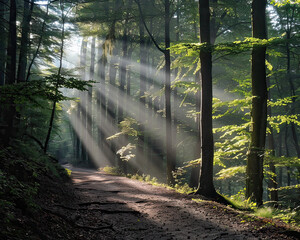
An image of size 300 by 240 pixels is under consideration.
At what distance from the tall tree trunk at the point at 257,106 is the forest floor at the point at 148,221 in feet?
6.93

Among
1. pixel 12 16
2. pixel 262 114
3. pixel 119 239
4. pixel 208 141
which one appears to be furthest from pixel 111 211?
pixel 12 16

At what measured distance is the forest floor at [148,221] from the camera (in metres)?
4.84

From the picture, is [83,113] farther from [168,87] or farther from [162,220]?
[162,220]

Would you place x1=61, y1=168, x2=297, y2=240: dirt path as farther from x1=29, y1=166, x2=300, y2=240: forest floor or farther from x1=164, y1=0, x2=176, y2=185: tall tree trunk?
x1=164, y1=0, x2=176, y2=185: tall tree trunk

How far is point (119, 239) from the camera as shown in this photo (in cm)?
512

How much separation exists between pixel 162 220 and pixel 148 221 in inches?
13.9

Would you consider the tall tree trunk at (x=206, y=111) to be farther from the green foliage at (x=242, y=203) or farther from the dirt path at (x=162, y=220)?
the dirt path at (x=162, y=220)

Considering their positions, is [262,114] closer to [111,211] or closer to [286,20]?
[111,211]

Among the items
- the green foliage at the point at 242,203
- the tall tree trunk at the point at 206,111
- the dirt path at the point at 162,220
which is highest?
the tall tree trunk at the point at 206,111

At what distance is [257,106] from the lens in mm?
8812

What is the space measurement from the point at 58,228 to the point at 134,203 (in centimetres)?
372

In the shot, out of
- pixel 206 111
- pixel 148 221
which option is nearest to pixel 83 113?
pixel 206 111

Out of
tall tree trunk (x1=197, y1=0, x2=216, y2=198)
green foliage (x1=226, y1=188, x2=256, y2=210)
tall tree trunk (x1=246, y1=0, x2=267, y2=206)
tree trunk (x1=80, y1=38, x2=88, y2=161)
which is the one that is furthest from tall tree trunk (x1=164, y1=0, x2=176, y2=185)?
tree trunk (x1=80, y1=38, x2=88, y2=161)

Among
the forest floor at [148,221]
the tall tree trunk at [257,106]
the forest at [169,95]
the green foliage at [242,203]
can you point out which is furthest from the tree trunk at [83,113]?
the tall tree trunk at [257,106]
